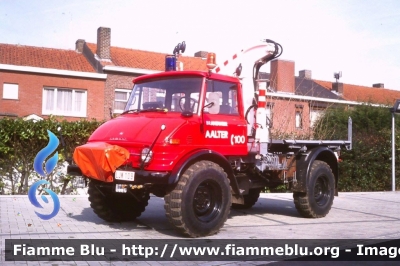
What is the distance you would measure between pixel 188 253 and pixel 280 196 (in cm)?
821

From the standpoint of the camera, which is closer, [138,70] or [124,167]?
[124,167]

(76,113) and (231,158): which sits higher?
(76,113)

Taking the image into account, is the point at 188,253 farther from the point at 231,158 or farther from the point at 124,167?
the point at 231,158

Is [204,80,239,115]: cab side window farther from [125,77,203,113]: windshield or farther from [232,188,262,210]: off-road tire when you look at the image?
[232,188,262,210]: off-road tire

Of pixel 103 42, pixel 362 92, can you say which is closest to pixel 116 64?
pixel 103 42

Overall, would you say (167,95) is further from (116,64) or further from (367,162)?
(116,64)

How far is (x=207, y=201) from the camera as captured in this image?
7.74 meters

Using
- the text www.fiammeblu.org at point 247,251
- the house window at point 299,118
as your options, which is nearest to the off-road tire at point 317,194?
the text www.fiammeblu.org at point 247,251

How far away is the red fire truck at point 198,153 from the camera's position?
718 centimetres

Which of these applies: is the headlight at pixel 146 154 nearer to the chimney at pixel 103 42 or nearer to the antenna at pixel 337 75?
the chimney at pixel 103 42

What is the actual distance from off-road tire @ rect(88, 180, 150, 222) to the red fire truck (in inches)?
0.7

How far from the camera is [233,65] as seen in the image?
955cm

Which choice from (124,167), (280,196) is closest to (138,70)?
(280,196)

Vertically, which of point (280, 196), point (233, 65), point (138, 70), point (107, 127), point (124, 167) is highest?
point (138, 70)
